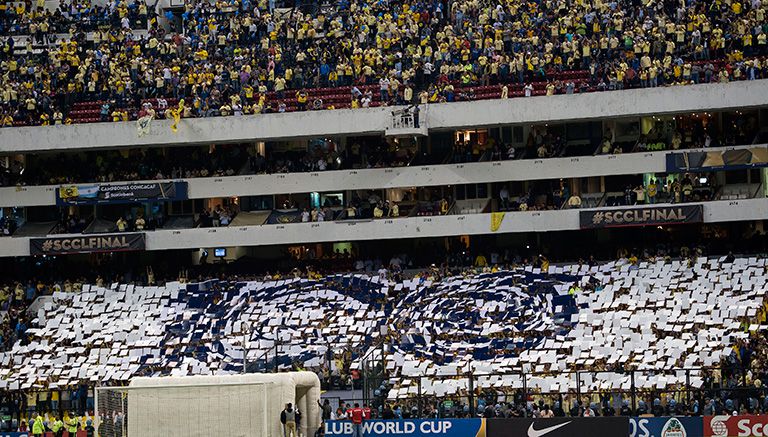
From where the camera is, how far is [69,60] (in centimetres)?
7812

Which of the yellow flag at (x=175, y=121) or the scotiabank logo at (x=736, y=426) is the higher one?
the yellow flag at (x=175, y=121)

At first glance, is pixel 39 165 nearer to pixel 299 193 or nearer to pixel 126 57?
pixel 126 57

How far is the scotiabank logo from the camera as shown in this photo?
46.8 meters

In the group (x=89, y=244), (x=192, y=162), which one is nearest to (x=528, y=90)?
(x=192, y=162)

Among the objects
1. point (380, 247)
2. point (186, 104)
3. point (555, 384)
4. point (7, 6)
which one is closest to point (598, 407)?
point (555, 384)

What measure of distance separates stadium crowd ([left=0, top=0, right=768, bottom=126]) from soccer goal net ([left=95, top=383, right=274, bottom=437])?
3135 centimetres

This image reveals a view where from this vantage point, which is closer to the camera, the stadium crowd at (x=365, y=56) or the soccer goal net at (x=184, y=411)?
the soccer goal net at (x=184, y=411)

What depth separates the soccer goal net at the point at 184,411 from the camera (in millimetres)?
41875

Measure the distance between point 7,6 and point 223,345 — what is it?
3100cm

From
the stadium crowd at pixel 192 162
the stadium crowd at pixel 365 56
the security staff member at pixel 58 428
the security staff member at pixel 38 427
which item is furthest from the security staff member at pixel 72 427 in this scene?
the stadium crowd at pixel 192 162

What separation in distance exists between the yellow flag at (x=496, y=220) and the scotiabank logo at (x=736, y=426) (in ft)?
81.2

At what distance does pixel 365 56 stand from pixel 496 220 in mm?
10530

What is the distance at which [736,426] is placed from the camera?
155 ft

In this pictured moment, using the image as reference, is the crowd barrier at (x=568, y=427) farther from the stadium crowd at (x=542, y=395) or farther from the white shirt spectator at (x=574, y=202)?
the white shirt spectator at (x=574, y=202)
